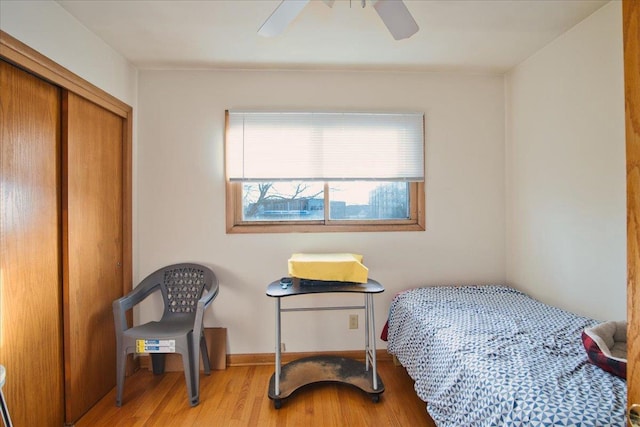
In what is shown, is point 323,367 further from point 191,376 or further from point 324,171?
point 324,171

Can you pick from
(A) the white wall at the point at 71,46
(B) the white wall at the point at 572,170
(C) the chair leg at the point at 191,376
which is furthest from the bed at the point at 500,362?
(A) the white wall at the point at 71,46

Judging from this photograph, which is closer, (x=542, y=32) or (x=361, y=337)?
(x=542, y=32)

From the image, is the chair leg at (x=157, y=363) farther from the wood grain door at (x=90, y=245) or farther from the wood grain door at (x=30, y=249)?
the wood grain door at (x=30, y=249)

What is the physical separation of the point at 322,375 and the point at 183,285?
1253 mm

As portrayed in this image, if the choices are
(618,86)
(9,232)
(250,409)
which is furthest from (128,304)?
(618,86)

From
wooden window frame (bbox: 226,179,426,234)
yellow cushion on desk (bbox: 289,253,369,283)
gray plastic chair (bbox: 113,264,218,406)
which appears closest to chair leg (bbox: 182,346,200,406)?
gray plastic chair (bbox: 113,264,218,406)

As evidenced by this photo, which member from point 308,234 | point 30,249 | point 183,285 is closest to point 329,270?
point 308,234

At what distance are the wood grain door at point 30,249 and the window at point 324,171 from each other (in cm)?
109

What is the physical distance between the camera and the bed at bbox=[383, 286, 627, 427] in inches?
43.1

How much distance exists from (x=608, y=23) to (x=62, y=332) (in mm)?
3587

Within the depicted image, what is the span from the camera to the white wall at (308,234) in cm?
248

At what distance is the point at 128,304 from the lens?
2.10 metres

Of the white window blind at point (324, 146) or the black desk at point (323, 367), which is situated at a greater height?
the white window blind at point (324, 146)

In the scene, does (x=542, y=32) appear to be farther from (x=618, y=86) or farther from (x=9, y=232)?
(x=9, y=232)
